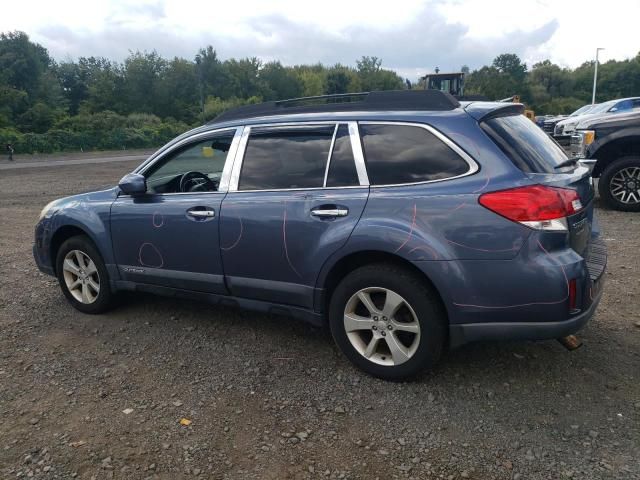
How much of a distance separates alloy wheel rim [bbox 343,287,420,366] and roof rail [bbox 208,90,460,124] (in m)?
1.18

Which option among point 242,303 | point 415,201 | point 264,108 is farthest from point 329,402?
point 264,108

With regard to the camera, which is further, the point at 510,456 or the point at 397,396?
the point at 397,396

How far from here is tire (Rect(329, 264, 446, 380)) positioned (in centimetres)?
306

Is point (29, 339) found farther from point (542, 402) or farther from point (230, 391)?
point (542, 402)

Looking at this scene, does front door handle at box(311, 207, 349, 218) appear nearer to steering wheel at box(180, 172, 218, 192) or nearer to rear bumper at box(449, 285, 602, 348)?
rear bumper at box(449, 285, 602, 348)

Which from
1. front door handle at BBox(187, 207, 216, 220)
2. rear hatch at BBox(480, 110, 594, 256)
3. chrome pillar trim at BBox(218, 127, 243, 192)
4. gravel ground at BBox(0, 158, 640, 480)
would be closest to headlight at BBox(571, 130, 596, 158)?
gravel ground at BBox(0, 158, 640, 480)

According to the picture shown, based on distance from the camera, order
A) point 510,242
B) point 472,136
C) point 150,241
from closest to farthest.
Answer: point 510,242 → point 472,136 → point 150,241

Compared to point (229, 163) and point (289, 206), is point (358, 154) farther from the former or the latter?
point (229, 163)

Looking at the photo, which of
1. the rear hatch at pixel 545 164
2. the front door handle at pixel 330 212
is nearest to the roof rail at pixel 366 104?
the rear hatch at pixel 545 164

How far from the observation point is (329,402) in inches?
125

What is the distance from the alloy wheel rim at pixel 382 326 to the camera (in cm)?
315

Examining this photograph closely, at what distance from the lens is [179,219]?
12.9 feet

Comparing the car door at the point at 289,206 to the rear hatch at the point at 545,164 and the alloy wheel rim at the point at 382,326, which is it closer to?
the alloy wheel rim at the point at 382,326

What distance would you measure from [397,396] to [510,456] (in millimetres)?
746
